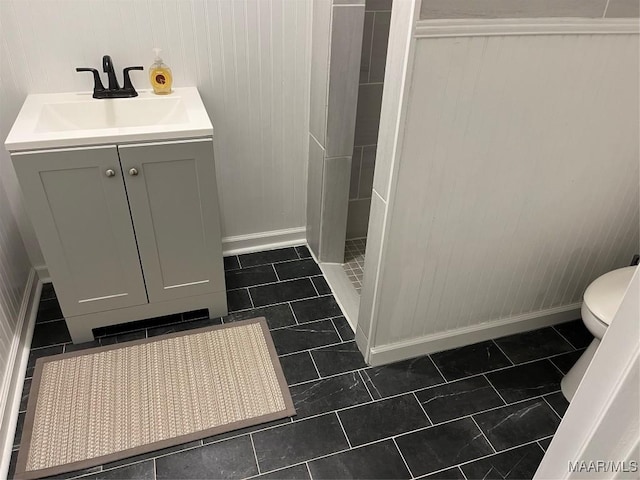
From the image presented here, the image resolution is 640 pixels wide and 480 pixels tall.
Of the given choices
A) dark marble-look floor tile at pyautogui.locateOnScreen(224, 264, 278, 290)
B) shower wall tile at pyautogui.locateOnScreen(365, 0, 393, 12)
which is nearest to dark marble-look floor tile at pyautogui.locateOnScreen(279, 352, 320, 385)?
dark marble-look floor tile at pyautogui.locateOnScreen(224, 264, 278, 290)

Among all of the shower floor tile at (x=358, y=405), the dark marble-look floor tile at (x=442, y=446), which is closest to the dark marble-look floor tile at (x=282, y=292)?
the shower floor tile at (x=358, y=405)

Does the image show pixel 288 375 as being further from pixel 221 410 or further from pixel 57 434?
pixel 57 434

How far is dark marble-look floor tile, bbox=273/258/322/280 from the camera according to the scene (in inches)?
94.0

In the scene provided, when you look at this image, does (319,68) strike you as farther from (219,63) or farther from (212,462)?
(212,462)

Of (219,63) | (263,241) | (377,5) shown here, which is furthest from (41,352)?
(377,5)

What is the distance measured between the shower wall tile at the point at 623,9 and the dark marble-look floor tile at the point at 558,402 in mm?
1315

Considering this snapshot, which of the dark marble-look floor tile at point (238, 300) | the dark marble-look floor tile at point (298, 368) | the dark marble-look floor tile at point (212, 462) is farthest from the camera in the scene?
the dark marble-look floor tile at point (238, 300)

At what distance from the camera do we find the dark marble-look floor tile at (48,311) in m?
2.06

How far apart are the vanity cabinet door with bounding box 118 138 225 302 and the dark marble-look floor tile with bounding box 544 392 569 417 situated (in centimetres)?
135

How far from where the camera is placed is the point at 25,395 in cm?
173

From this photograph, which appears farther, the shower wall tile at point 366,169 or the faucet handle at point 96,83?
the shower wall tile at point 366,169

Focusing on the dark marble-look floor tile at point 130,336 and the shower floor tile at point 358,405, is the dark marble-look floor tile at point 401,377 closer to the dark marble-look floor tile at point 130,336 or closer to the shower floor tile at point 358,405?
the shower floor tile at point 358,405

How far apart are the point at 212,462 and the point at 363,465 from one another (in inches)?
19.0

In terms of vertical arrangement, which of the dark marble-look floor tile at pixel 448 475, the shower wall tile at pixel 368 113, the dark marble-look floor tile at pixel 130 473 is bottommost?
the dark marble-look floor tile at pixel 448 475
